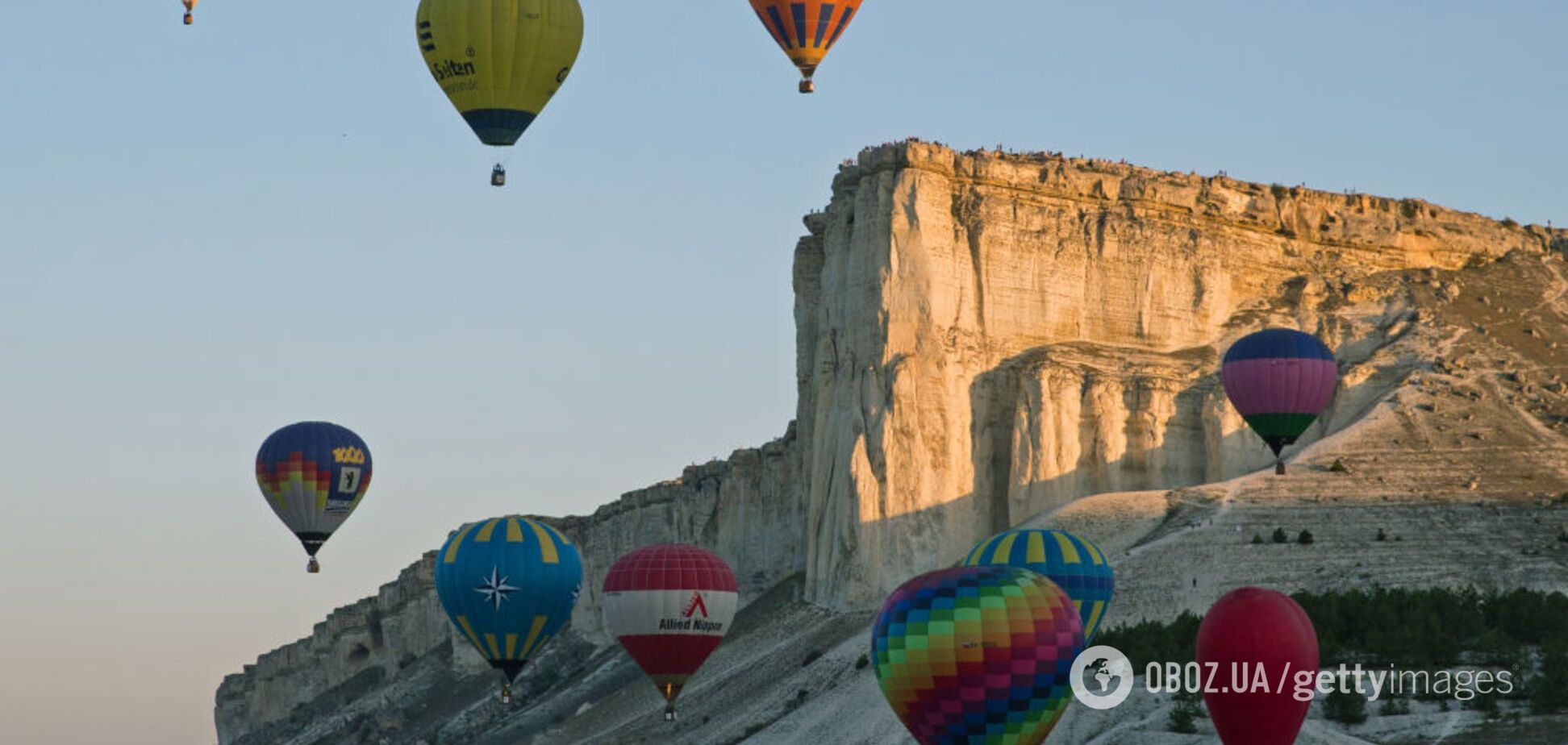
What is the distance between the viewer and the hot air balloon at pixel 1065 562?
79.3m

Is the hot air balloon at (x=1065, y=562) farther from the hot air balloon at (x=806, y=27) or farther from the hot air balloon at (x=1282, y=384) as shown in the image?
the hot air balloon at (x=806, y=27)

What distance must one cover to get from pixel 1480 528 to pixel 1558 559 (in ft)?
11.6

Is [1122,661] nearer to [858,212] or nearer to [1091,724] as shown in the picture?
[1091,724]

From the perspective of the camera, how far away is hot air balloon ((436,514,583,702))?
76.8 m

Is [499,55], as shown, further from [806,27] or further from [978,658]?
[978,658]

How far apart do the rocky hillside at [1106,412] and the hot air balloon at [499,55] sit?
→ 21.1 metres

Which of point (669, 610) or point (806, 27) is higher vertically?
point (806, 27)

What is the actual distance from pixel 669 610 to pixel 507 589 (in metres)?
4.10

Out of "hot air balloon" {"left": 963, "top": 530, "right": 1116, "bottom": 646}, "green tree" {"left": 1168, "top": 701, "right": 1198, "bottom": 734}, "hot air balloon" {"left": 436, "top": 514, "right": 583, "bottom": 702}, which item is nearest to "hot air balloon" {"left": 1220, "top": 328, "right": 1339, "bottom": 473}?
"hot air balloon" {"left": 963, "top": 530, "right": 1116, "bottom": 646}

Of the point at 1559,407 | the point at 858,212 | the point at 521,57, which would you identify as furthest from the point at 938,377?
the point at 521,57

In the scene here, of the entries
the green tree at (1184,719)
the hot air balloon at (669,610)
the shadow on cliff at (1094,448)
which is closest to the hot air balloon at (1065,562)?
the green tree at (1184,719)

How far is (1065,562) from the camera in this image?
7994 centimetres

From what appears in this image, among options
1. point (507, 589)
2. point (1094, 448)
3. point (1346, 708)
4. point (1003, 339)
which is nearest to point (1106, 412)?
point (1094, 448)

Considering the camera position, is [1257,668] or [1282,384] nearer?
[1257,668]
